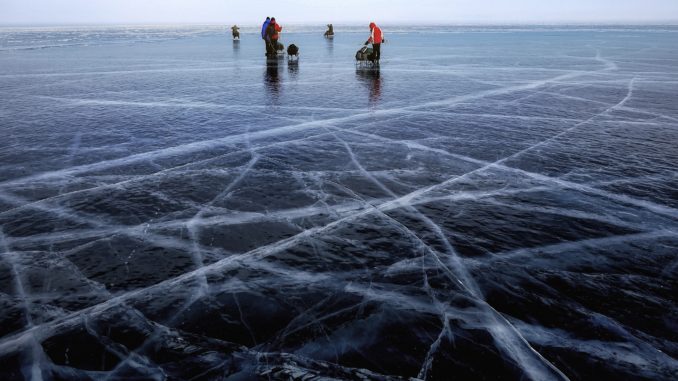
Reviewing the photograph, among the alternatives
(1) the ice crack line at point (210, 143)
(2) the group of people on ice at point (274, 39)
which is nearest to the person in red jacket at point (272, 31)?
(2) the group of people on ice at point (274, 39)

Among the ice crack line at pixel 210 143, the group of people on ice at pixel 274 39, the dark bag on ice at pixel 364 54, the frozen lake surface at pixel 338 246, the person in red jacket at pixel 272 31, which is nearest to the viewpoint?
the frozen lake surface at pixel 338 246

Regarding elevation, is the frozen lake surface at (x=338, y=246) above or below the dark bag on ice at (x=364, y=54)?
below

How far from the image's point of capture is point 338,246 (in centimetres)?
563

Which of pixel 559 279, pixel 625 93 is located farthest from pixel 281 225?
pixel 625 93

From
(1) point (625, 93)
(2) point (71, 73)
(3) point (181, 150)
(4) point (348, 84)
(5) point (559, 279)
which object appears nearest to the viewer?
(5) point (559, 279)

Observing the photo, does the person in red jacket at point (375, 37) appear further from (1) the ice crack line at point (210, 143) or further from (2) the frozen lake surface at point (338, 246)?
(2) the frozen lake surface at point (338, 246)

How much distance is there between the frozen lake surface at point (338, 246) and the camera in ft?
12.8

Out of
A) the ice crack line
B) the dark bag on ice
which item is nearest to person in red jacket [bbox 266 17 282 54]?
the dark bag on ice

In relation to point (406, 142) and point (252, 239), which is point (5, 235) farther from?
point (406, 142)

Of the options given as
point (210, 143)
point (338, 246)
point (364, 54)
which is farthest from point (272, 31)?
point (338, 246)

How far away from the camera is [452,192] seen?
291 inches

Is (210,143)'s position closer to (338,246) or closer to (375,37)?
(338,246)

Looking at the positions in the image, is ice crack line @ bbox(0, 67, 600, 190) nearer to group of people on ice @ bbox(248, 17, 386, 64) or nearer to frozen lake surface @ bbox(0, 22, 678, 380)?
frozen lake surface @ bbox(0, 22, 678, 380)

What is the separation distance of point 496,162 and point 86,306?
25.2 feet
